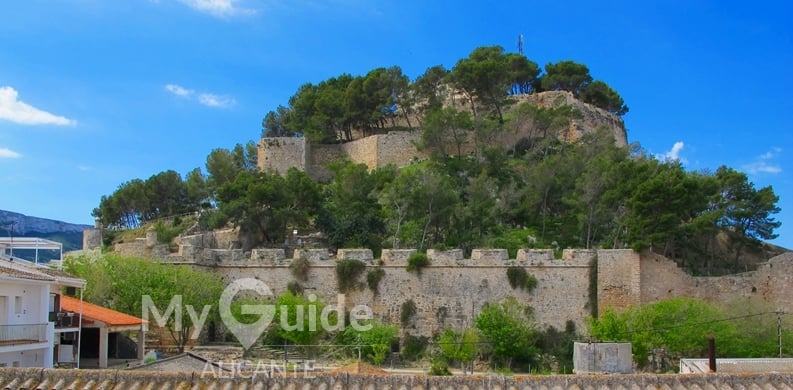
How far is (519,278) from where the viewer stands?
32.2 m

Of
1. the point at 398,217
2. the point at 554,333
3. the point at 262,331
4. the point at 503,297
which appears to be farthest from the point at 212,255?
the point at 554,333

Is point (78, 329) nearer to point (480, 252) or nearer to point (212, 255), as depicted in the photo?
point (212, 255)


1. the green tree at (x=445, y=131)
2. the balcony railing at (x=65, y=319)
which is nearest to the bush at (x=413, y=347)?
the balcony railing at (x=65, y=319)

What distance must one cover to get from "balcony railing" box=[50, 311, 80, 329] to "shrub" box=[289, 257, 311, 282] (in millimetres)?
11796

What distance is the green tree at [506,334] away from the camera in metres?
29.7

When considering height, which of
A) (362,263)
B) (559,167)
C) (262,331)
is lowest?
(262,331)

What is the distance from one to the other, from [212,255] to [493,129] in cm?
1951

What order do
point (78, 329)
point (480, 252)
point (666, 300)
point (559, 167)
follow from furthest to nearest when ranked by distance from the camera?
point (559, 167) → point (480, 252) → point (666, 300) → point (78, 329)

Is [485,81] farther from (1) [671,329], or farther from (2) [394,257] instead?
(1) [671,329]

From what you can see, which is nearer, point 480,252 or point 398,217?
point 480,252

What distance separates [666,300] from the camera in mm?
30266

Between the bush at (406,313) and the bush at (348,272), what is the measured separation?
2152mm

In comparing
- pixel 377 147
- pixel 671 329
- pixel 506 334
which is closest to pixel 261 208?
pixel 506 334

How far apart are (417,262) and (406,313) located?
6.58ft
